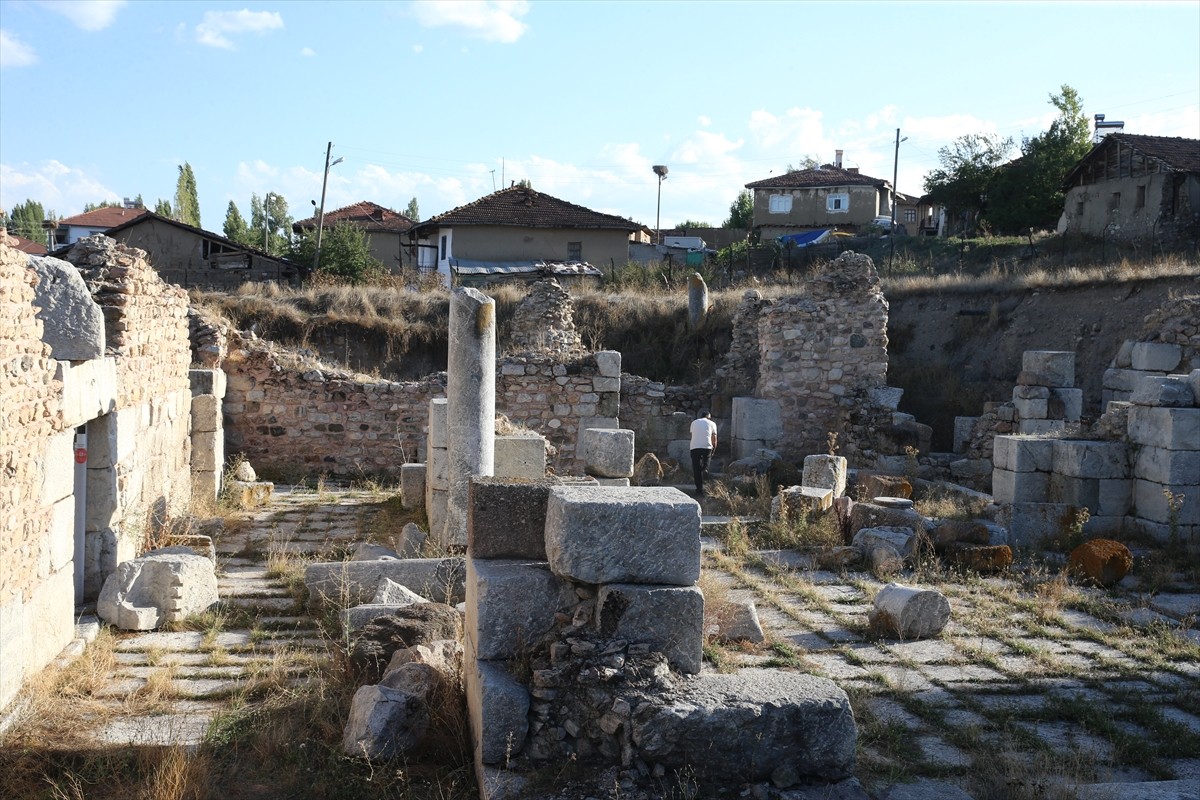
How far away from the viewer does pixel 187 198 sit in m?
67.8

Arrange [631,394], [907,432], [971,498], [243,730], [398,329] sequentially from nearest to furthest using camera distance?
1. [243,730]
2. [971,498]
3. [907,432]
4. [631,394]
5. [398,329]

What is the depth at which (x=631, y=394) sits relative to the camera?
1792 centimetres

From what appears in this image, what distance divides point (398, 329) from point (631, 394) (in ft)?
23.5

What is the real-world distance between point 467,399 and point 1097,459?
6.98 meters

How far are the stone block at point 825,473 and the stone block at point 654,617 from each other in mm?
8653

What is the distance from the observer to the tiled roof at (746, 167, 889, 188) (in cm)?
4725

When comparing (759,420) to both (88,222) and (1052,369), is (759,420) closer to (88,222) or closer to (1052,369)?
(1052,369)

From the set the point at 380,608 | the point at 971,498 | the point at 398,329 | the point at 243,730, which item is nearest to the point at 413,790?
the point at 243,730

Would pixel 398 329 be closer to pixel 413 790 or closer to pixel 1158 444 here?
pixel 1158 444

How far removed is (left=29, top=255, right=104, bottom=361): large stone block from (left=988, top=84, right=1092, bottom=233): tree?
36326mm

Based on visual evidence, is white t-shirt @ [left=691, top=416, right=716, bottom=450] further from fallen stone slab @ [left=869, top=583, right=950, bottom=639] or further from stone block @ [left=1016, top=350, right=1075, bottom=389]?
fallen stone slab @ [left=869, top=583, right=950, bottom=639]

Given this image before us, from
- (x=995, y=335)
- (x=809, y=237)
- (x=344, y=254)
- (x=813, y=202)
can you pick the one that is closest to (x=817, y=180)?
(x=813, y=202)

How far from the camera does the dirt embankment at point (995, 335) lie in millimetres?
19594

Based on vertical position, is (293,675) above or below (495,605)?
below
